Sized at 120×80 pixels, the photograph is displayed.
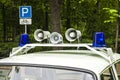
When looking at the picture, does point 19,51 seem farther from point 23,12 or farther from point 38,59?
point 23,12

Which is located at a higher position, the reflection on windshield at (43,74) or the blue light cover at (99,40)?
the blue light cover at (99,40)

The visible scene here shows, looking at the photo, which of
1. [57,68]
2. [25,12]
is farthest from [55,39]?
[25,12]

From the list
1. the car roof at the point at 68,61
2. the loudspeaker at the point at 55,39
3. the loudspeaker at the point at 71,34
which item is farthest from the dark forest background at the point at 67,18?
the car roof at the point at 68,61

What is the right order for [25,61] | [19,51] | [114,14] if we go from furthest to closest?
[114,14] → [19,51] → [25,61]

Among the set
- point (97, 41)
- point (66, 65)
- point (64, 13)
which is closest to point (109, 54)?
point (97, 41)

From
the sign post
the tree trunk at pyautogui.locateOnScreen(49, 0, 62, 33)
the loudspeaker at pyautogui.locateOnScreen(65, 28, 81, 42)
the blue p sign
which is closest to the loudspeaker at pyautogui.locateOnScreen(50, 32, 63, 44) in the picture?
the loudspeaker at pyautogui.locateOnScreen(65, 28, 81, 42)

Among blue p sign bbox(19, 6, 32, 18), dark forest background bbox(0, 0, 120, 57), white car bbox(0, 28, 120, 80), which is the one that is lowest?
dark forest background bbox(0, 0, 120, 57)

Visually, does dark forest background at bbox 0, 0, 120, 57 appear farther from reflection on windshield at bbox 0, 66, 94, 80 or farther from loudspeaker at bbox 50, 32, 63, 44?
reflection on windshield at bbox 0, 66, 94, 80

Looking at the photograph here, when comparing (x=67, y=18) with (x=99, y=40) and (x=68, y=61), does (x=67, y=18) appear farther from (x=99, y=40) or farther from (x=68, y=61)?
(x=68, y=61)

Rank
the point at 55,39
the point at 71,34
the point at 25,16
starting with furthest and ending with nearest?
the point at 25,16 < the point at 71,34 < the point at 55,39

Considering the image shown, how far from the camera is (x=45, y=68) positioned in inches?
171

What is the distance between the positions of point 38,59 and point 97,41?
87 cm

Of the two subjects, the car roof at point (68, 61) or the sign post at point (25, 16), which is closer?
the car roof at point (68, 61)

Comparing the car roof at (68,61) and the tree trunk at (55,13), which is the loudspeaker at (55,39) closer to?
the car roof at (68,61)
